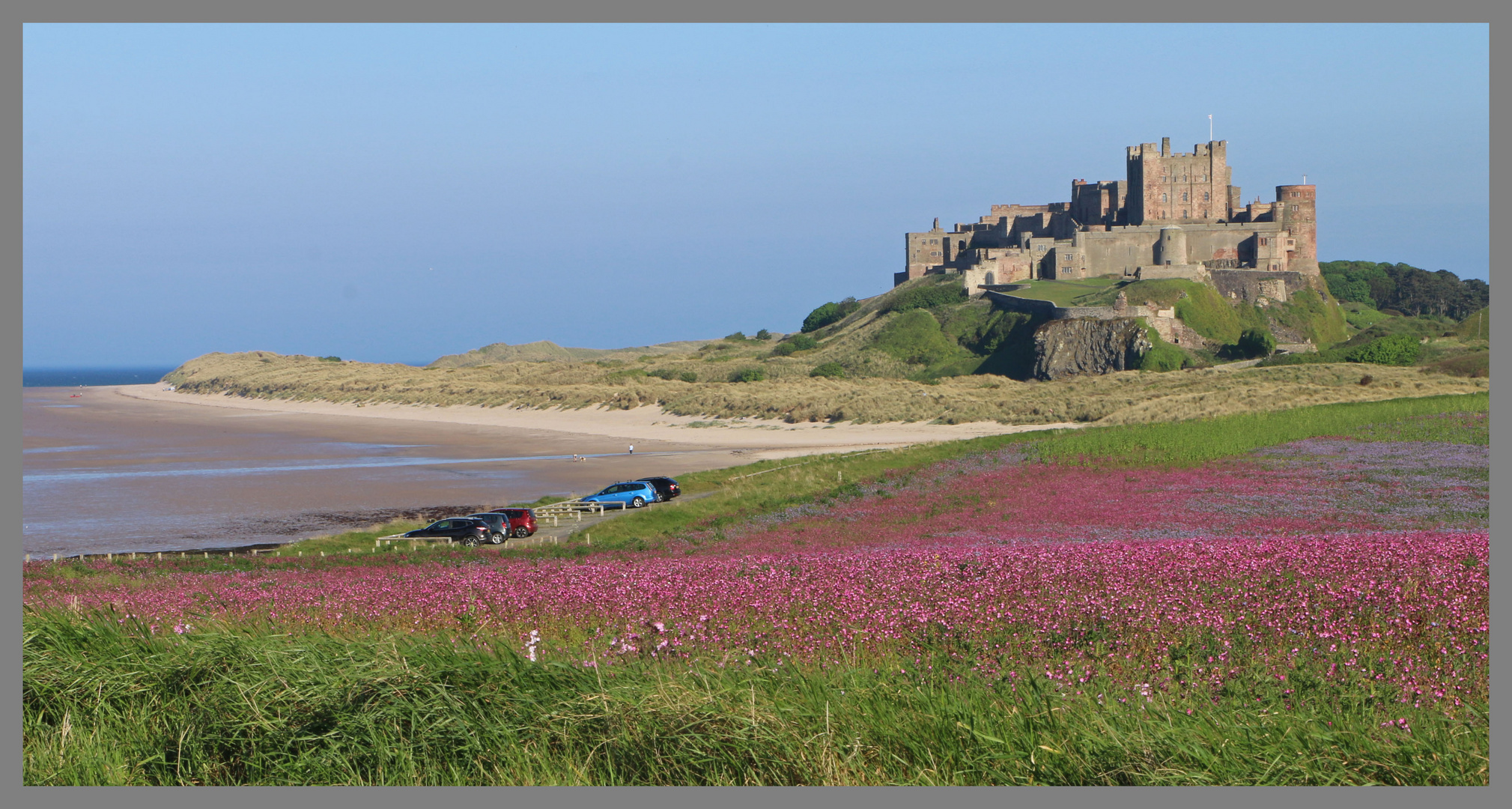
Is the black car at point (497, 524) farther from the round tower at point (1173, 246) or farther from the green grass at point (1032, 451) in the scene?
the round tower at point (1173, 246)

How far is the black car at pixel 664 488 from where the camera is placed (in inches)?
1432

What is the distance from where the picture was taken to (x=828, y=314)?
580ft

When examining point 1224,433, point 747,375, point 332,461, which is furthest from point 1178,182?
point 332,461

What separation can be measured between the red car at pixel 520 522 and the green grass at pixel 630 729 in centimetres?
2078

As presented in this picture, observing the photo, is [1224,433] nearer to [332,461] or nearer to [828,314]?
[332,461]

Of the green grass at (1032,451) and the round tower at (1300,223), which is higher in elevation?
the round tower at (1300,223)

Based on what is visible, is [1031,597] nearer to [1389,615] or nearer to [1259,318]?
[1389,615]

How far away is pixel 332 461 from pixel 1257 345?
286 feet

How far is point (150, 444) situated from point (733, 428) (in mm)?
35511

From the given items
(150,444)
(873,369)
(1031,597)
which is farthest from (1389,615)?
(873,369)

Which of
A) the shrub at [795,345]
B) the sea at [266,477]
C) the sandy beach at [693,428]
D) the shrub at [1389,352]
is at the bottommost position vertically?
the sea at [266,477]

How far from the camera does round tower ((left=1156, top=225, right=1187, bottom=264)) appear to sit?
128m

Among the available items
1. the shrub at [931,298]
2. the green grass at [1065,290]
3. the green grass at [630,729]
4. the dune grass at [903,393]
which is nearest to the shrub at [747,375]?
the dune grass at [903,393]

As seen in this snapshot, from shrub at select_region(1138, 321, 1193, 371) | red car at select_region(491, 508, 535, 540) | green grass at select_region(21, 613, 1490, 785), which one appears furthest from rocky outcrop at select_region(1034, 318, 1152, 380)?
green grass at select_region(21, 613, 1490, 785)
